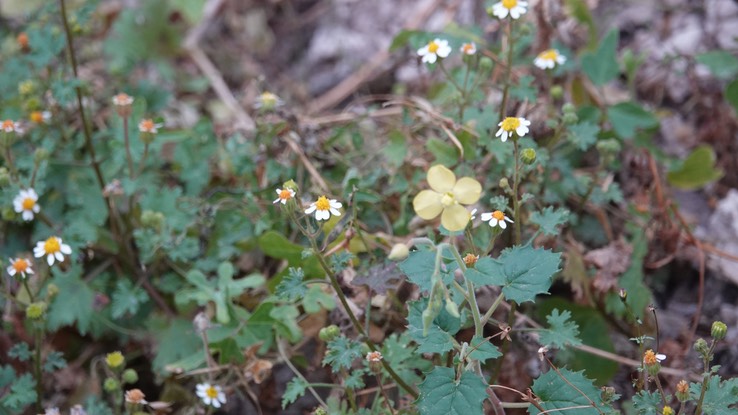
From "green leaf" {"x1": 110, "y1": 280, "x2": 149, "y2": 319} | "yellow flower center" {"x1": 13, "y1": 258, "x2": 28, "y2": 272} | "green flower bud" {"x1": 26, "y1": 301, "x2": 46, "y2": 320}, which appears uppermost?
"yellow flower center" {"x1": 13, "y1": 258, "x2": 28, "y2": 272}

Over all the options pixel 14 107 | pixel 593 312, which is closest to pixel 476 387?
pixel 593 312

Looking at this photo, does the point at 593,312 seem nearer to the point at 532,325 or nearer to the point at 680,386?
the point at 532,325

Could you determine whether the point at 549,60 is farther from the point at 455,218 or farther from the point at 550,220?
the point at 455,218

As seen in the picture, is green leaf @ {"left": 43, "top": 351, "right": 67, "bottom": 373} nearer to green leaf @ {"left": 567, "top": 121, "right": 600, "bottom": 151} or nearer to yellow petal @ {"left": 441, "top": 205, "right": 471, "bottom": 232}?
yellow petal @ {"left": 441, "top": 205, "right": 471, "bottom": 232}

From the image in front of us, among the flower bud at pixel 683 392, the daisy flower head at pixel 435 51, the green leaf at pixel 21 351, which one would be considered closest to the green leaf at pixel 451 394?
the flower bud at pixel 683 392

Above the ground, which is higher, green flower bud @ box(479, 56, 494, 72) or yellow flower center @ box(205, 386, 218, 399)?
green flower bud @ box(479, 56, 494, 72)

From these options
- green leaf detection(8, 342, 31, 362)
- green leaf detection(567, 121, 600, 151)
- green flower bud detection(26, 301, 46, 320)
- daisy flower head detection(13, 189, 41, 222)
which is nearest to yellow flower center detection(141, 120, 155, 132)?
daisy flower head detection(13, 189, 41, 222)

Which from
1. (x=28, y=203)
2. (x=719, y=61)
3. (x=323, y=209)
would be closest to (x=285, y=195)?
(x=323, y=209)
